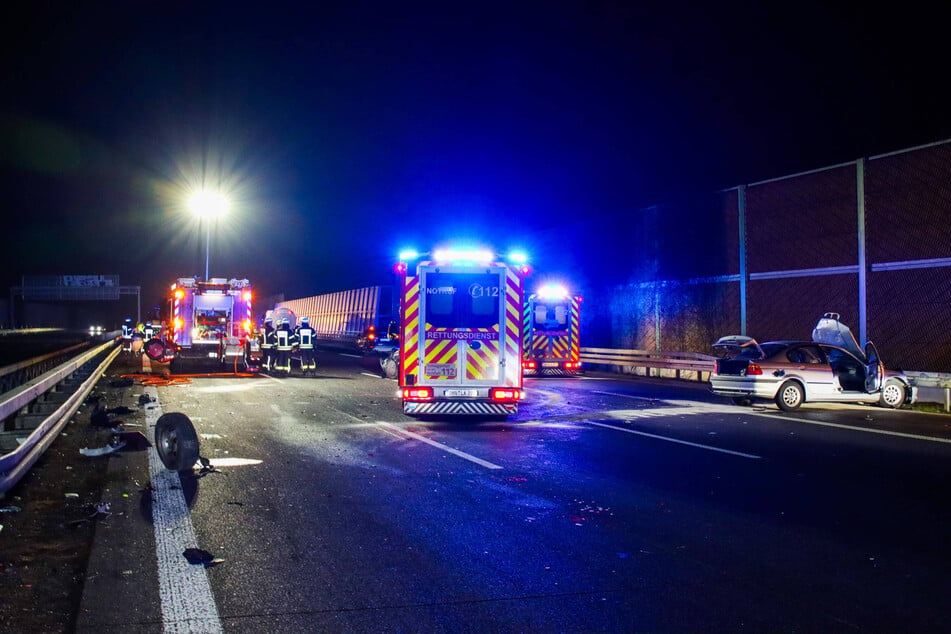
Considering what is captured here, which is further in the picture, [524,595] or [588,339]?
[588,339]

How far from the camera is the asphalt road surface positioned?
14.8 ft

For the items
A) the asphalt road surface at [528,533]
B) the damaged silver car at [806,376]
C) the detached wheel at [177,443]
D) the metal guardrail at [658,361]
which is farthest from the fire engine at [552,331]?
the detached wheel at [177,443]

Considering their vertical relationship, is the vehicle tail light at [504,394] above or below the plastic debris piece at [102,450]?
above

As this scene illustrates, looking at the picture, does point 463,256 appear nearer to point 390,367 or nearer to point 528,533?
point 528,533

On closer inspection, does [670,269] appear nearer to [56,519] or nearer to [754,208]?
[754,208]

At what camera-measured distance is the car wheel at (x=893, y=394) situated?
16422 millimetres

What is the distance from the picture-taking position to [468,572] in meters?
5.22

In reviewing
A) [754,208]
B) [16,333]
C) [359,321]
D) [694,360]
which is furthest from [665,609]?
[16,333]

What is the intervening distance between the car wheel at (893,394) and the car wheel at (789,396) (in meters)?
2.32

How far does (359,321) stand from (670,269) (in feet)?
79.9

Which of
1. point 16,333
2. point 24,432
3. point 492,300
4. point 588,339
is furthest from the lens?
point 16,333

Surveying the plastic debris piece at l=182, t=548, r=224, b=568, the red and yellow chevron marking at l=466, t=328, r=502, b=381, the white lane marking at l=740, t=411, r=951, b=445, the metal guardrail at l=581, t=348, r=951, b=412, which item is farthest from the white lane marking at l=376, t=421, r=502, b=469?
the metal guardrail at l=581, t=348, r=951, b=412

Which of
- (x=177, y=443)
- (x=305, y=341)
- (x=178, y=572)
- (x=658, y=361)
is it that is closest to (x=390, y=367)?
(x=305, y=341)

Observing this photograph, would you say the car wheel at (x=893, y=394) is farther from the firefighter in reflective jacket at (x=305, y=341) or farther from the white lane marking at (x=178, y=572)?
the firefighter in reflective jacket at (x=305, y=341)
